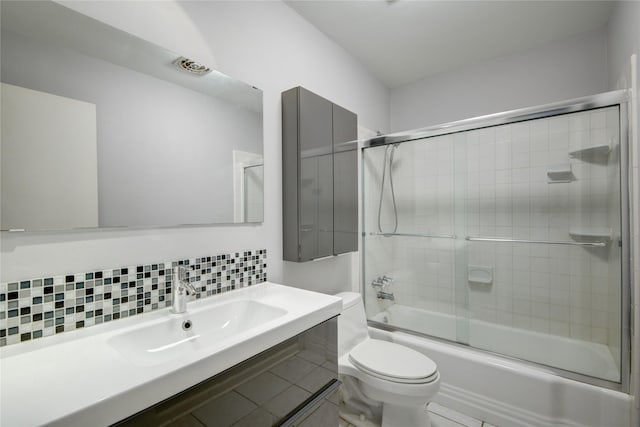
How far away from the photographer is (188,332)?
3.64ft

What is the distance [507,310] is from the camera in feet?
6.65

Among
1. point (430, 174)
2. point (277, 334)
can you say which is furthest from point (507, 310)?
point (277, 334)

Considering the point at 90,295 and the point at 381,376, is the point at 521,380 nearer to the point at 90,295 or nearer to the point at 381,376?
the point at 381,376

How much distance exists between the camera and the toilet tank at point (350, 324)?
1.73 m

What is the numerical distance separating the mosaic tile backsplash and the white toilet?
83 cm

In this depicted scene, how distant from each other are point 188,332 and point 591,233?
215 centimetres

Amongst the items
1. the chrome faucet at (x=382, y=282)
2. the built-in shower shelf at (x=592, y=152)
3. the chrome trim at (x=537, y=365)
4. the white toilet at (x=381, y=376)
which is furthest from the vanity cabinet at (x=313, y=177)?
the built-in shower shelf at (x=592, y=152)

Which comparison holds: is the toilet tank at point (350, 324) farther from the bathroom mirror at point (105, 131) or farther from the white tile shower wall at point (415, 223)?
the bathroom mirror at point (105, 131)

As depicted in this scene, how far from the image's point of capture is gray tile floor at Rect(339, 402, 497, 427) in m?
1.75

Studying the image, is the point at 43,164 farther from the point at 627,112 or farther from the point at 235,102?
the point at 627,112

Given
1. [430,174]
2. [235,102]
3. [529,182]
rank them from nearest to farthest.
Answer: [235,102], [529,182], [430,174]

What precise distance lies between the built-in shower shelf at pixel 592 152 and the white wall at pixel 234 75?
1483 millimetres

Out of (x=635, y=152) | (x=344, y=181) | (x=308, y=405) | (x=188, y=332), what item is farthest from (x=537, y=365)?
(x=188, y=332)

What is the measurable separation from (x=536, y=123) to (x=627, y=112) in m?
0.39
